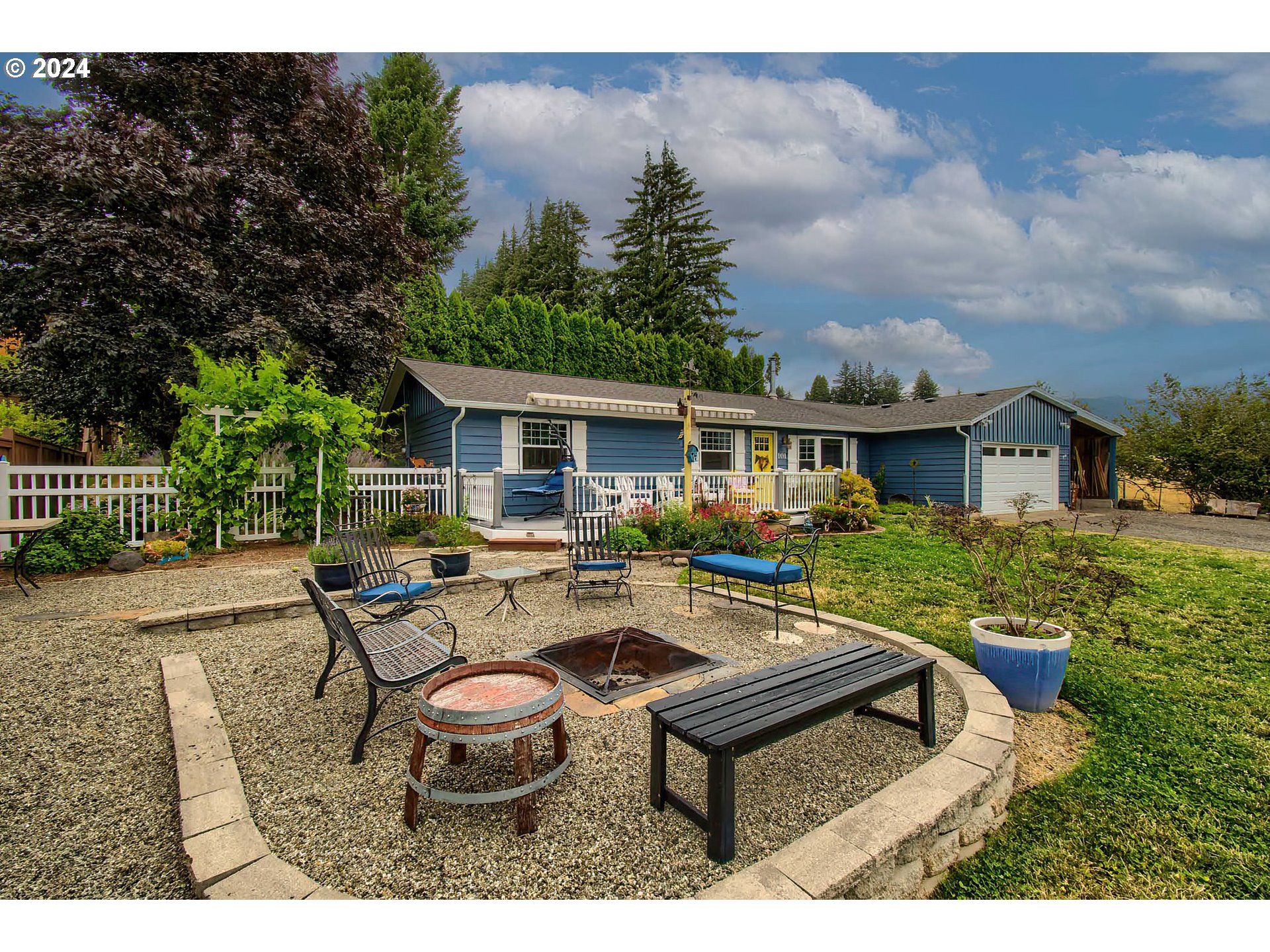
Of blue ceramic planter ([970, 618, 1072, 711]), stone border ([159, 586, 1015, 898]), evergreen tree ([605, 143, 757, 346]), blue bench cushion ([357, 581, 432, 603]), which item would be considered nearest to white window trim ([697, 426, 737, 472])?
blue bench cushion ([357, 581, 432, 603])

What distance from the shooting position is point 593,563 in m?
5.68

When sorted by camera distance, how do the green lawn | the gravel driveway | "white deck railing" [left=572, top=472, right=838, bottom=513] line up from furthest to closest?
1. the gravel driveway
2. "white deck railing" [left=572, top=472, right=838, bottom=513]
3. the green lawn

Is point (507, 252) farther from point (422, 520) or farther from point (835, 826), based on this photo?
point (835, 826)

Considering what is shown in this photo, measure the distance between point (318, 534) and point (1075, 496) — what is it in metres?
21.6

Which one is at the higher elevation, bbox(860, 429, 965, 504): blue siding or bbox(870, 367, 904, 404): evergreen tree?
bbox(870, 367, 904, 404): evergreen tree

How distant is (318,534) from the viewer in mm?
8188

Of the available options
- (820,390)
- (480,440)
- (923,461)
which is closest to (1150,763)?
(480,440)

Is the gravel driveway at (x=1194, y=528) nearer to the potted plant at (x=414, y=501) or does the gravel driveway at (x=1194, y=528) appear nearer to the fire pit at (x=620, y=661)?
the fire pit at (x=620, y=661)

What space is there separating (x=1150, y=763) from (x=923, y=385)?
5854 cm

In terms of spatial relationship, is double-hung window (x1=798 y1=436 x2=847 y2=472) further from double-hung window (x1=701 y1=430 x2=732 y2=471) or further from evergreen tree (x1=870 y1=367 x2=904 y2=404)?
evergreen tree (x1=870 y1=367 x2=904 y2=404)

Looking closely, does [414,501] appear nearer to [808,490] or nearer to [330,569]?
[330,569]

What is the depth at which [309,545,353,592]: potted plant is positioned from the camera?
534 cm

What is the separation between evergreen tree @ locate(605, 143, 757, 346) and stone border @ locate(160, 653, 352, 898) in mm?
27893

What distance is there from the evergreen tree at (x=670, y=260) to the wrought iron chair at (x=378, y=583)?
25.4m
